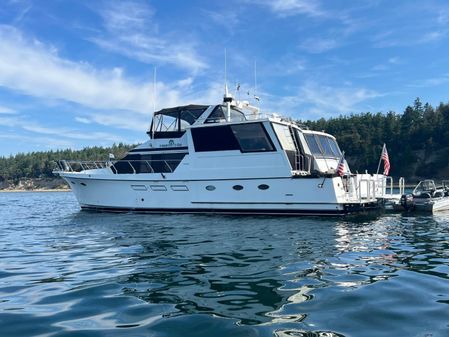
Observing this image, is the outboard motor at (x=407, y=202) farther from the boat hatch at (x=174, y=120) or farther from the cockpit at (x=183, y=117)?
the boat hatch at (x=174, y=120)

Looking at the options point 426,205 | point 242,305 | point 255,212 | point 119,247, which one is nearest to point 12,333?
point 242,305

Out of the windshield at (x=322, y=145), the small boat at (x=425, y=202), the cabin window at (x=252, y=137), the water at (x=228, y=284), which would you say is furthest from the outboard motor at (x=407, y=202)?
the cabin window at (x=252, y=137)

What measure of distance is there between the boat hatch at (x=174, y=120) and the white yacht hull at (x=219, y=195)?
2.26m

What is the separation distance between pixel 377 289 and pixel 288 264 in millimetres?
1824

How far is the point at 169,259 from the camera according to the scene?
7.57m

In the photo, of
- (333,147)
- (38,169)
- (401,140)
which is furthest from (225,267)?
(38,169)

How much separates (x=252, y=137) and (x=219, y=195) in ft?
8.58

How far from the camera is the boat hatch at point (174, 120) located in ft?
57.6

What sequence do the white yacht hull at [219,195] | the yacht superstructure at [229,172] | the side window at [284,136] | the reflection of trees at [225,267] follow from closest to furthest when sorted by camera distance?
the reflection of trees at [225,267] → the white yacht hull at [219,195] → the yacht superstructure at [229,172] → the side window at [284,136]

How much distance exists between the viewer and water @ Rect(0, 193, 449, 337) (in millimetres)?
4098

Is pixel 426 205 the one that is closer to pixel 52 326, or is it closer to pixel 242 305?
pixel 242 305

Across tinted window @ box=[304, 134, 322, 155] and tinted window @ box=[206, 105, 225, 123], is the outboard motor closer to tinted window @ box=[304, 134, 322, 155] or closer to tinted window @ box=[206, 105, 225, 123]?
tinted window @ box=[304, 134, 322, 155]

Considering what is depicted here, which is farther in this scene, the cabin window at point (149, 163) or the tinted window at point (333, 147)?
the tinted window at point (333, 147)

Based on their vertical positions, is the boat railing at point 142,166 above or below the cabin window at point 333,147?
below
